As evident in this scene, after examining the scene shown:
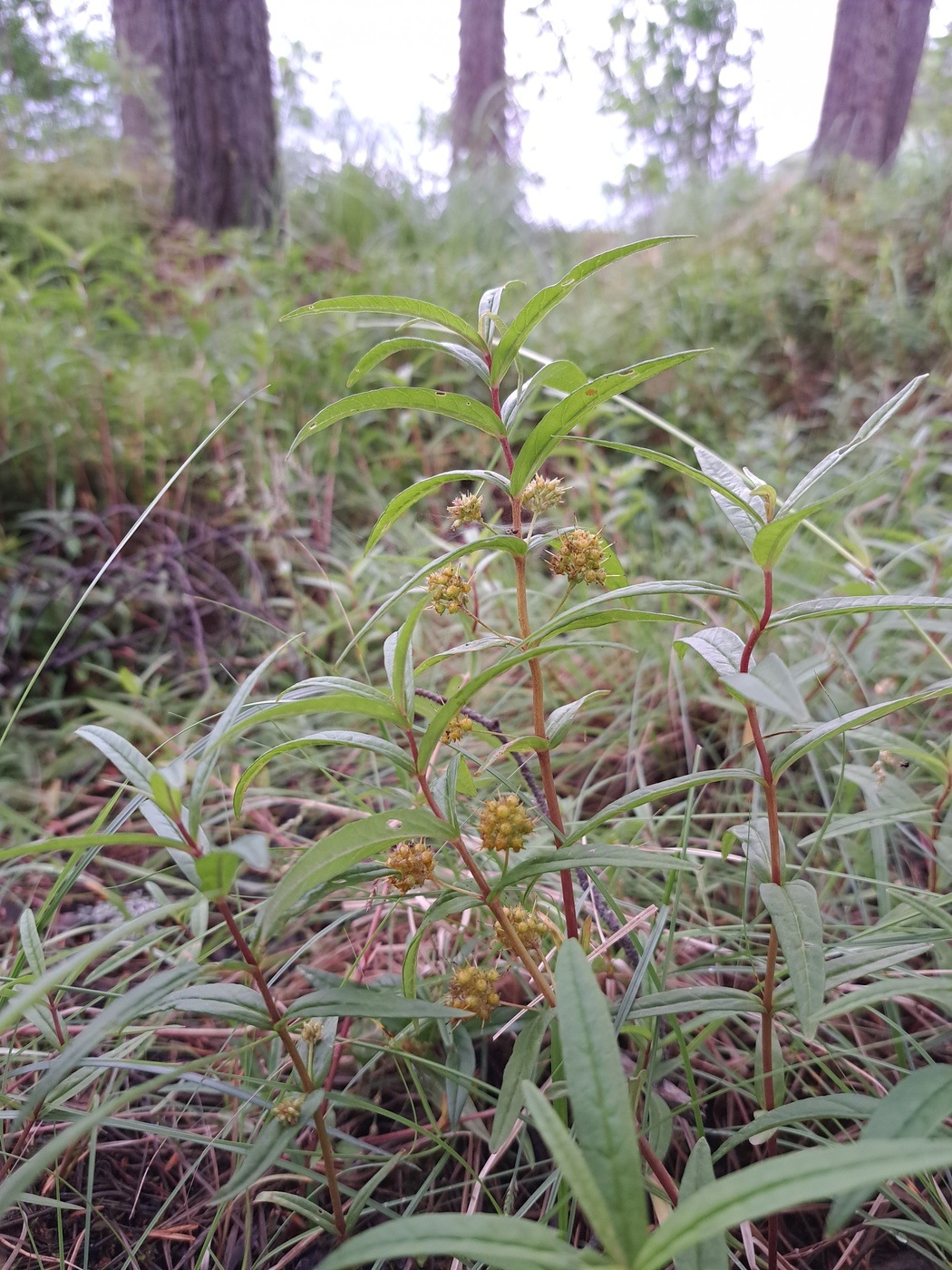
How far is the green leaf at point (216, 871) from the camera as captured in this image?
19.4 inches

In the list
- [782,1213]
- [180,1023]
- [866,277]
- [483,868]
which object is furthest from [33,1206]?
[866,277]

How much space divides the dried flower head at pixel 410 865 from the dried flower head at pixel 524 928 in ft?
0.27

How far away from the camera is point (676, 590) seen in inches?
22.5

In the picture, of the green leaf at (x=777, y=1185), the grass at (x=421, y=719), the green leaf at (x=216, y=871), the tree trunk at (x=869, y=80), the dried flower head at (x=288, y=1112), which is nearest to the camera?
the green leaf at (x=777, y=1185)

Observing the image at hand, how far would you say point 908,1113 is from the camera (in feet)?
1.53

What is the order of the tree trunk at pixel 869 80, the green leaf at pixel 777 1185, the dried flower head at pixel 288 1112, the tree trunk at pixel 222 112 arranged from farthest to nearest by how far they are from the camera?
the tree trunk at pixel 869 80
the tree trunk at pixel 222 112
the dried flower head at pixel 288 1112
the green leaf at pixel 777 1185

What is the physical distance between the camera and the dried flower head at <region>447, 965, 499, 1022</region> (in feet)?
2.12

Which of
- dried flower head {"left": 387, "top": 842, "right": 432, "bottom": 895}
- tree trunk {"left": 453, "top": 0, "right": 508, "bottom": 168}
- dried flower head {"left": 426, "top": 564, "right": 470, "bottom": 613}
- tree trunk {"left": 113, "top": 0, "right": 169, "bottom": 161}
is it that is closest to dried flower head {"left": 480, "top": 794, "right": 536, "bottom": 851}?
dried flower head {"left": 387, "top": 842, "right": 432, "bottom": 895}

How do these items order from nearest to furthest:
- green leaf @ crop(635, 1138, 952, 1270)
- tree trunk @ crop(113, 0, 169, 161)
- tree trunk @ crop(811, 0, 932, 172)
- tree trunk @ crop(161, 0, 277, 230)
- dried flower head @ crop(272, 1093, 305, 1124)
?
green leaf @ crop(635, 1138, 952, 1270)
dried flower head @ crop(272, 1093, 305, 1124)
tree trunk @ crop(161, 0, 277, 230)
tree trunk @ crop(113, 0, 169, 161)
tree trunk @ crop(811, 0, 932, 172)

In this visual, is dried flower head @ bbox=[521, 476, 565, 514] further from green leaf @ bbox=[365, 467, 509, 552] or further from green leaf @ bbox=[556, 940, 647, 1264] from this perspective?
green leaf @ bbox=[556, 940, 647, 1264]

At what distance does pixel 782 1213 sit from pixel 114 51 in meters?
6.51

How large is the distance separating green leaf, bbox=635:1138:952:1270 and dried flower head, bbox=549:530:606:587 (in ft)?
1.35

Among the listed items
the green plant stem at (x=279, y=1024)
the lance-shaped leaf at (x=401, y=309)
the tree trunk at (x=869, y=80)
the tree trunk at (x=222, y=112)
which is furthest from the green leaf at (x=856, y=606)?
the tree trunk at (x=869, y=80)

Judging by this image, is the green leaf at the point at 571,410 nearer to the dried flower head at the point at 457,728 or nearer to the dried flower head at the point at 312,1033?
the dried flower head at the point at 457,728
